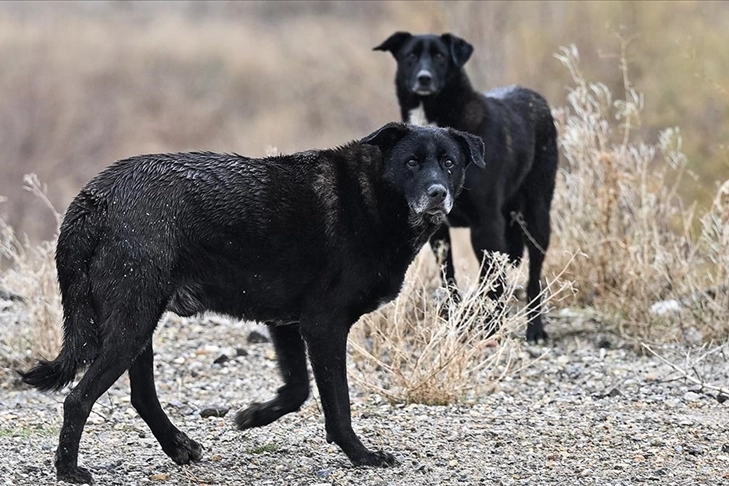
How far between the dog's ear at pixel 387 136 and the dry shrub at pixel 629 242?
303 centimetres

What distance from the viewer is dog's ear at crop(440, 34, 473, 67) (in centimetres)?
882

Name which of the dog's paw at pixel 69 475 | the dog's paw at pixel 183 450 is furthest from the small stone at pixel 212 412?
the dog's paw at pixel 69 475

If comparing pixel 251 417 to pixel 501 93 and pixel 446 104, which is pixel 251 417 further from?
pixel 501 93

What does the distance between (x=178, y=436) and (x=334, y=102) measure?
1865 cm

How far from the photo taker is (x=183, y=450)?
18.4 ft

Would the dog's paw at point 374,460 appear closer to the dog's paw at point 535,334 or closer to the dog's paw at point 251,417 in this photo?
the dog's paw at point 251,417

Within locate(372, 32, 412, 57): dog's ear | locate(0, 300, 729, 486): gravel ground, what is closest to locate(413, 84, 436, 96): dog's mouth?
locate(372, 32, 412, 57): dog's ear

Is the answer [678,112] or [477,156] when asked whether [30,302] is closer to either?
[477,156]

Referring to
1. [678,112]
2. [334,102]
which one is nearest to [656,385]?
[678,112]

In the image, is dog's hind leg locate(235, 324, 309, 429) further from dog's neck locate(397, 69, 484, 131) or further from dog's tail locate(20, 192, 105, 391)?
dog's neck locate(397, 69, 484, 131)

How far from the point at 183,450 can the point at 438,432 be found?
1.29 meters

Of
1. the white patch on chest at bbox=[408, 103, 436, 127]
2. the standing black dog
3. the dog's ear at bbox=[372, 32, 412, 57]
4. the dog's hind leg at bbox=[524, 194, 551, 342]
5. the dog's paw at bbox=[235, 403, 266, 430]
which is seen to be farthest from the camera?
the dog's hind leg at bbox=[524, 194, 551, 342]

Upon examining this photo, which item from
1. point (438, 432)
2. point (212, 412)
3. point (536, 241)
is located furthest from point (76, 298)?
point (536, 241)

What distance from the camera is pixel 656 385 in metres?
7.45
